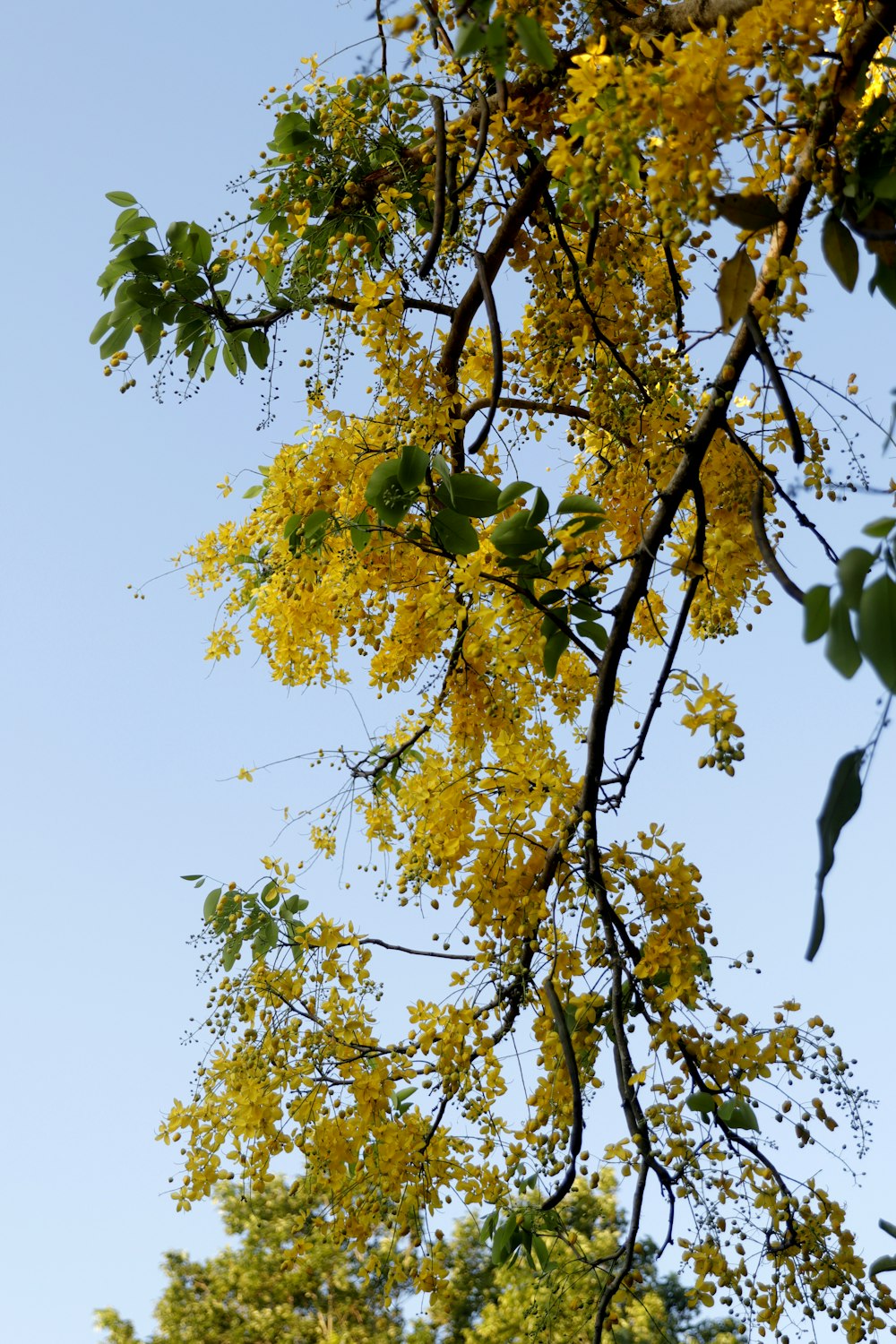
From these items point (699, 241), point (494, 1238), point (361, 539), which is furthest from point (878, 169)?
point (494, 1238)

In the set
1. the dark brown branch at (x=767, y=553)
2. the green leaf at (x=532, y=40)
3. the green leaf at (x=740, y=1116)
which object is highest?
the green leaf at (x=532, y=40)

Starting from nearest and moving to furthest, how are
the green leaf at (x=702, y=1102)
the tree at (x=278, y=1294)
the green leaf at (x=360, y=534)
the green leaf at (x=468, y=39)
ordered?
1. the green leaf at (x=468, y=39)
2. the green leaf at (x=702, y=1102)
3. the green leaf at (x=360, y=534)
4. the tree at (x=278, y=1294)

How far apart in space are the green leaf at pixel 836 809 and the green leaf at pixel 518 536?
940mm

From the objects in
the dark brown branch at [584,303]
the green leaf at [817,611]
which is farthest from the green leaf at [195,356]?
the green leaf at [817,611]

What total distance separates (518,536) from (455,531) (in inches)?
4.8

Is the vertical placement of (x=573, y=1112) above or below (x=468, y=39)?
below

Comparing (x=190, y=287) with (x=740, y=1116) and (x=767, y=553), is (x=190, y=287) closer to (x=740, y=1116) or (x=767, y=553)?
(x=767, y=553)

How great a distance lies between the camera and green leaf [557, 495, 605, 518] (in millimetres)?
1976

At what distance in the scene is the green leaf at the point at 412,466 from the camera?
2.00 m

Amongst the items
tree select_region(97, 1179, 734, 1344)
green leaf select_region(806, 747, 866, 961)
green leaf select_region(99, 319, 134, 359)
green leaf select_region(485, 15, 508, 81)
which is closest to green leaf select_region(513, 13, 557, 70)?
green leaf select_region(485, 15, 508, 81)

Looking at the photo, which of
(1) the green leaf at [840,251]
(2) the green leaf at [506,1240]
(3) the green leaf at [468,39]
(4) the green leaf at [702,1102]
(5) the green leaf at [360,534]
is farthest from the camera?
(5) the green leaf at [360,534]

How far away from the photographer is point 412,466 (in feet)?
6.59

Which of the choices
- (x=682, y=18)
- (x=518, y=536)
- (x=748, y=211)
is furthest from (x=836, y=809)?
(x=682, y=18)

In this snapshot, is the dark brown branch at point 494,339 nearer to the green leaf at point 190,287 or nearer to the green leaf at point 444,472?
the green leaf at point 444,472
